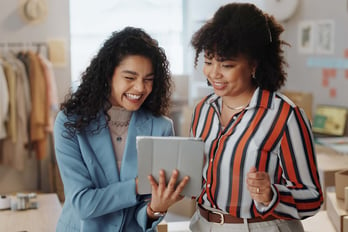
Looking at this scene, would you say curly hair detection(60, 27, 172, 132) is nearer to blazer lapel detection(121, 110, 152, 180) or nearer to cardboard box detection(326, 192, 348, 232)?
blazer lapel detection(121, 110, 152, 180)

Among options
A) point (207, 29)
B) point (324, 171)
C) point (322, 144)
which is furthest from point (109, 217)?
point (322, 144)

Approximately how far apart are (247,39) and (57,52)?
4.11 m

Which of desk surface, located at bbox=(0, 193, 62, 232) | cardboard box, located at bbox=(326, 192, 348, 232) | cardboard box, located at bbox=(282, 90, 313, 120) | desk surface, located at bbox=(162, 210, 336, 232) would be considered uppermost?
cardboard box, located at bbox=(282, 90, 313, 120)

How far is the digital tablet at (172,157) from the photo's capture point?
1627 mm

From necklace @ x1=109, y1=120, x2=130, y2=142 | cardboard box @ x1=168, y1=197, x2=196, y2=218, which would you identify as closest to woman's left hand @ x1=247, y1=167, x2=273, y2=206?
necklace @ x1=109, y1=120, x2=130, y2=142

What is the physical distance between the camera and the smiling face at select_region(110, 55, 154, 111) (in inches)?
70.1

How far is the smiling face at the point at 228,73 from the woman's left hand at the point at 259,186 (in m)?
0.26

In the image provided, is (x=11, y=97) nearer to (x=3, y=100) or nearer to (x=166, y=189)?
(x=3, y=100)

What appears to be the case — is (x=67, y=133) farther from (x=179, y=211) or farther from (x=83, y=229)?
(x=179, y=211)

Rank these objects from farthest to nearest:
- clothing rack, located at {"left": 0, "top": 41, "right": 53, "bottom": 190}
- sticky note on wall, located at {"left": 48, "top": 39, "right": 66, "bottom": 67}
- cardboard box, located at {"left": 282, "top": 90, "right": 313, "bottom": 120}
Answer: sticky note on wall, located at {"left": 48, "top": 39, "right": 66, "bottom": 67}
clothing rack, located at {"left": 0, "top": 41, "right": 53, "bottom": 190}
cardboard box, located at {"left": 282, "top": 90, "right": 313, "bottom": 120}

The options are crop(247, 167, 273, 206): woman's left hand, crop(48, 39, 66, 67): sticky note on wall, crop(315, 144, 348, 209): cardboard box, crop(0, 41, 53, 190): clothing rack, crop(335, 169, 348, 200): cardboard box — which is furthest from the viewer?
crop(48, 39, 66, 67): sticky note on wall

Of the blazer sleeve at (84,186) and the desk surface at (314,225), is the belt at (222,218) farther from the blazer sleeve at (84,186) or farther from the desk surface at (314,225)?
the desk surface at (314,225)

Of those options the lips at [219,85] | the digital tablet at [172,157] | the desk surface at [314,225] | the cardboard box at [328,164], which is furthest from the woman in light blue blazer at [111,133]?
the cardboard box at [328,164]

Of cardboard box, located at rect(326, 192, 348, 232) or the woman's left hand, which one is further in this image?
cardboard box, located at rect(326, 192, 348, 232)
